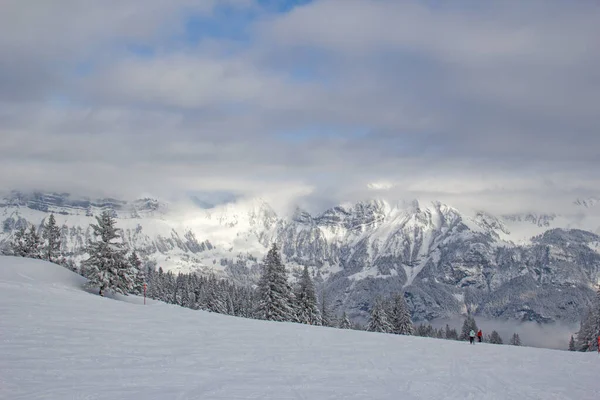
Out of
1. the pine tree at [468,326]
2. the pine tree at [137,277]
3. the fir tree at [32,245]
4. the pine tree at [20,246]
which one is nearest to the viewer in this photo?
the pine tree at [137,277]

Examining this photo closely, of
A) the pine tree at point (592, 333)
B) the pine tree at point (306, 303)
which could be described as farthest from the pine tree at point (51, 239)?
the pine tree at point (592, 333)

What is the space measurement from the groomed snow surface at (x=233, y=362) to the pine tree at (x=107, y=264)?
12.1 m

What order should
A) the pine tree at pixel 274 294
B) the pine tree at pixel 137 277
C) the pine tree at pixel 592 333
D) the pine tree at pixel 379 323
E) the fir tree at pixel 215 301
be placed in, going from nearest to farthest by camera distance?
1. the pine tree at pixel 137 277
2. the pine tree at pixel 592 333
3. the pine tree at pixel 274 294
4. the pine tree at pixel 379 323
5. the fir tree at pixel 215 301

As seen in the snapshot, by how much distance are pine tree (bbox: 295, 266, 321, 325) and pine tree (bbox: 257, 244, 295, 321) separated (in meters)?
2.89

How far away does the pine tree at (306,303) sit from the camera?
7188 centimetres

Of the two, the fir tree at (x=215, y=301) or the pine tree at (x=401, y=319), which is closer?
the pine tree at (x=401, y=319)

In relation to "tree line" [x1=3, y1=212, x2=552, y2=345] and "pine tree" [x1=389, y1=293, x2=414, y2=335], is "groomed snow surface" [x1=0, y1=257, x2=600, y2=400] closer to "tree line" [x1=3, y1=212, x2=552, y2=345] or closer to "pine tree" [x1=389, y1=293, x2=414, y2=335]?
Result: "tree line" [x1=3, y1=212, x2=552, y2=345]

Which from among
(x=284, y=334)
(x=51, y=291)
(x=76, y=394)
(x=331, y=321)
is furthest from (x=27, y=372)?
(x=331, y=321)

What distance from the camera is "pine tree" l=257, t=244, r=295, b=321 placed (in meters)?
66.9

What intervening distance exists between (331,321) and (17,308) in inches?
2343

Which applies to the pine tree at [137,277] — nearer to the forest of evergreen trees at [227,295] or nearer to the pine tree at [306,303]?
the forest of evergreen trees at [227,295]

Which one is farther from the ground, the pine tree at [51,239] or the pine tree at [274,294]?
the pine tree at [51,239]

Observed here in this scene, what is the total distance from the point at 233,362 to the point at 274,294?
40.8 m

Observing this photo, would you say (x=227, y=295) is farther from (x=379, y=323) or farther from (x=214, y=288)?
(x=379, y=323)
